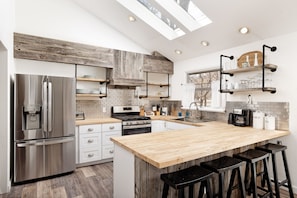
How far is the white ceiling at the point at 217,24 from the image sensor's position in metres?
2.40

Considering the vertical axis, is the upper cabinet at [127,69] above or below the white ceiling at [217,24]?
below

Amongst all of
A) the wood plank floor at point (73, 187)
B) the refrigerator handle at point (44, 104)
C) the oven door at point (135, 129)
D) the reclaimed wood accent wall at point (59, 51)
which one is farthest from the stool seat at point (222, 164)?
the reclaimed wood accent wall at point (59, 51)

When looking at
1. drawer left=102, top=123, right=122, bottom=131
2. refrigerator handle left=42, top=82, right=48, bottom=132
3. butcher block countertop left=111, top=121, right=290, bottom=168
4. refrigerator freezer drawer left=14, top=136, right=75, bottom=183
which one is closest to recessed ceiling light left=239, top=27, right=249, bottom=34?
butcher block countertop left=111, top=121, right=290, bottom=168

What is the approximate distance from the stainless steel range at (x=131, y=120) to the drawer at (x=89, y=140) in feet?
1.77

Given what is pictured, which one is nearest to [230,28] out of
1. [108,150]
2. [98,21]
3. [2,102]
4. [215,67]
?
[215,67]

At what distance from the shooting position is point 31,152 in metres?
2.75

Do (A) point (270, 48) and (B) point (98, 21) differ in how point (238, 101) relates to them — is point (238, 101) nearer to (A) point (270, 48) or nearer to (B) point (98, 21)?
(A) point (270, 48)

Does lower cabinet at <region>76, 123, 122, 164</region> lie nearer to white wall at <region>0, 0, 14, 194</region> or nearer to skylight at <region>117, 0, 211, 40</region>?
white wall at <region>0, 0, 14, 194</region>

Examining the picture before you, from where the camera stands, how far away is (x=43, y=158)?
2.85m

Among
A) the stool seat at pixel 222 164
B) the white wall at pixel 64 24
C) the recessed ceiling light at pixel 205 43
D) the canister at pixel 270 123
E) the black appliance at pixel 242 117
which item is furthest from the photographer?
the recessed ceiling light at pixel 205 43

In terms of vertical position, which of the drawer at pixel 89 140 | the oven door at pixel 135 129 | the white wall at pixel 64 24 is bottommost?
the drawer at pixel 89 140

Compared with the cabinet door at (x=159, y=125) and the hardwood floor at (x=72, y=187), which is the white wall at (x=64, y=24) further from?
the hardwood floor at (x=72, y=187)

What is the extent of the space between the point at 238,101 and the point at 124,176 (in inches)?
97.2

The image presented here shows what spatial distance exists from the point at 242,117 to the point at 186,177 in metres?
1.96
